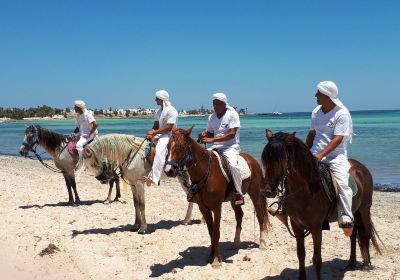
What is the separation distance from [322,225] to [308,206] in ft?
1.64

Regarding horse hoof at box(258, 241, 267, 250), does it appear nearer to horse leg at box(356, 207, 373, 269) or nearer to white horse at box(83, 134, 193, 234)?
horse leg at box(356, 207, 373, 269)

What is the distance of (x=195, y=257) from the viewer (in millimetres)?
6777

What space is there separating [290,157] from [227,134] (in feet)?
6.33

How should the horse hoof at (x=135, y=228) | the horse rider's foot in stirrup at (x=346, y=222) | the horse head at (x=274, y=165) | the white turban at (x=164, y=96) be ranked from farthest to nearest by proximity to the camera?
the horse hoof at (x=135, y=228), the white turban at (x=164, y=96), the horse rider's foot in stirrup at (x=346, y=222), the horse head at (x=274, y=165)

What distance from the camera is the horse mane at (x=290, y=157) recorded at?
475 centimetres

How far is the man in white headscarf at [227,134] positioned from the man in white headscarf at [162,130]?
88cm

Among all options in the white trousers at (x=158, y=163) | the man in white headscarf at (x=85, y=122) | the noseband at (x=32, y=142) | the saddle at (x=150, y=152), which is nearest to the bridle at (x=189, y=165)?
the white trousers at (x=158, y=163)

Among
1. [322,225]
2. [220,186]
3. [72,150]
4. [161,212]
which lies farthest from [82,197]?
[322,225]

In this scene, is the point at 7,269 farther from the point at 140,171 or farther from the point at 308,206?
the point at 308,206

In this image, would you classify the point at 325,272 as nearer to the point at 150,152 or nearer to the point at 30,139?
the point at 150,152

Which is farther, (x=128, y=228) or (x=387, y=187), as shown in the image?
(x=387, y=187)

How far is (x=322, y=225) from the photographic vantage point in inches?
212

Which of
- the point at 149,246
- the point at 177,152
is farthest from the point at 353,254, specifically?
the point at 149,246

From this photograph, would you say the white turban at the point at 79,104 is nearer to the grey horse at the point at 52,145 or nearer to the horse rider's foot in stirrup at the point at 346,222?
the grey horse at the point at 52,145
